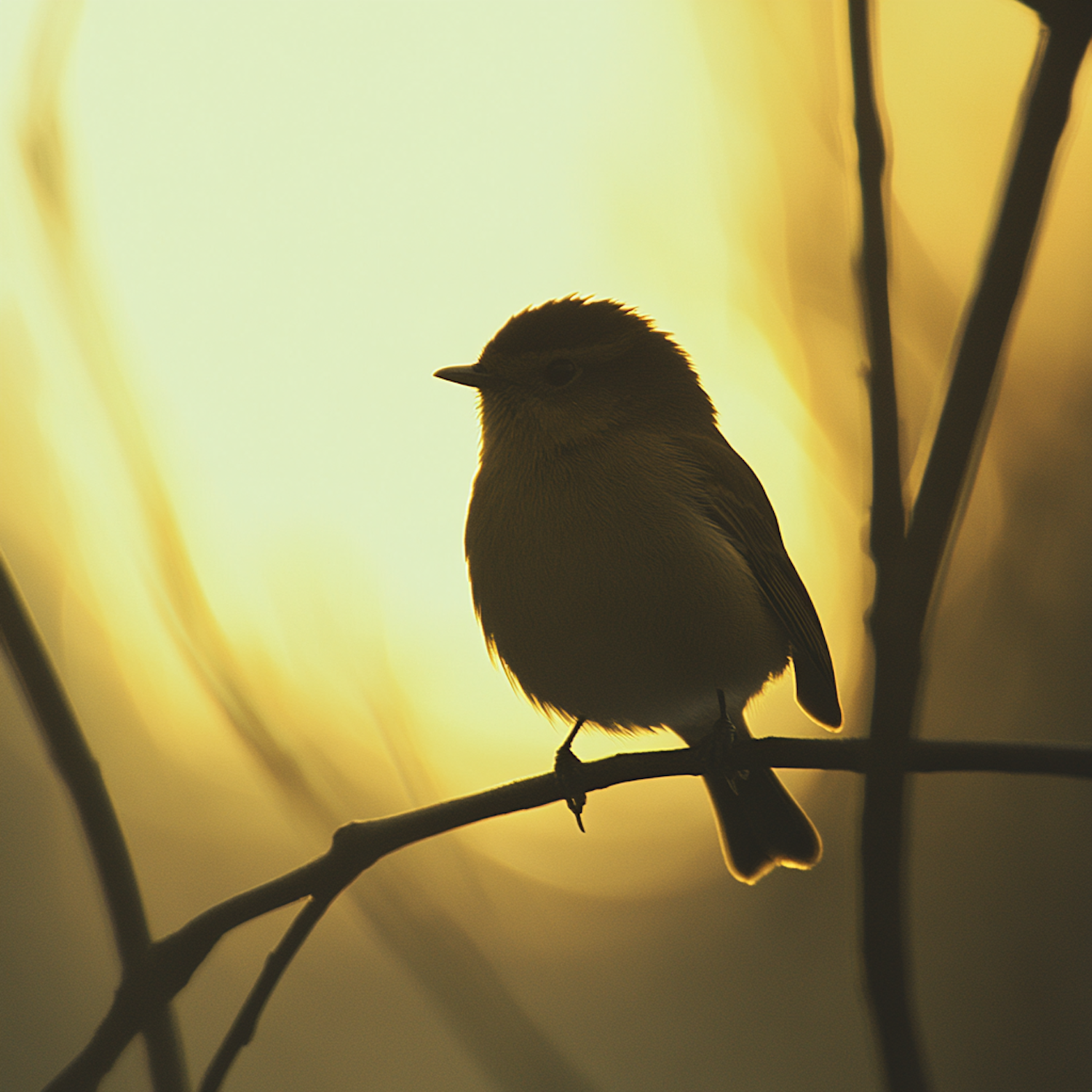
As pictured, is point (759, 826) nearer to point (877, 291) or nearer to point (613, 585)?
point (613, 585)

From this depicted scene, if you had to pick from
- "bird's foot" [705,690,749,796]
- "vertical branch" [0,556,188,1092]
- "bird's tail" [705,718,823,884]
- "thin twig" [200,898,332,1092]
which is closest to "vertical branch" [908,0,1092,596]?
"bird's foot" [705,690,749,796]

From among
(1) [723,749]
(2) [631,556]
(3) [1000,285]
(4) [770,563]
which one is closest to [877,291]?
(3) [1000,285]

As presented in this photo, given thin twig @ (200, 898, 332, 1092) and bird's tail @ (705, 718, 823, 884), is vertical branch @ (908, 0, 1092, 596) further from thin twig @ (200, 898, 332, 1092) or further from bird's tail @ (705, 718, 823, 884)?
bird's tail @ (705, 718, 823, 884)

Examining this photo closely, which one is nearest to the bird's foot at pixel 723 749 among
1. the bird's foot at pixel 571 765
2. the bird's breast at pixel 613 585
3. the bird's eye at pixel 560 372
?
the bird's breast at pixel 613 585

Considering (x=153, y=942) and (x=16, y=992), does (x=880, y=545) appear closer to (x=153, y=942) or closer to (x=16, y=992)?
(x=153, y=942)

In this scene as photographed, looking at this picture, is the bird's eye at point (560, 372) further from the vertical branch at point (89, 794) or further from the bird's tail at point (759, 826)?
the vertical branch at point (89, 794)

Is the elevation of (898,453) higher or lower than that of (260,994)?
higher
